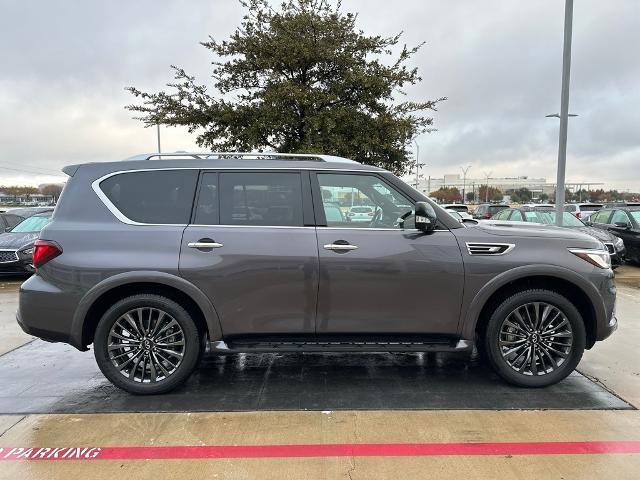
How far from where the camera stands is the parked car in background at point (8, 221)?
40.9 ft

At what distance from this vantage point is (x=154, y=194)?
4176mm

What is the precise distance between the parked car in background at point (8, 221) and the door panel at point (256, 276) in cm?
1077

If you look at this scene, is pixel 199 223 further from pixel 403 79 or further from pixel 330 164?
pixel 403 79

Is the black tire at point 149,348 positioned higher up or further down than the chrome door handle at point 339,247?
further down

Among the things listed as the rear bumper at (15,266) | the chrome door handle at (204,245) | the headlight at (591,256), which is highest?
the chrome door handle at (204,245)

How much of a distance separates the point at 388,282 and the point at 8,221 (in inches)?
486

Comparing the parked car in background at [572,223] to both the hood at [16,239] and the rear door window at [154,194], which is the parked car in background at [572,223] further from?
the hood at [16,239]

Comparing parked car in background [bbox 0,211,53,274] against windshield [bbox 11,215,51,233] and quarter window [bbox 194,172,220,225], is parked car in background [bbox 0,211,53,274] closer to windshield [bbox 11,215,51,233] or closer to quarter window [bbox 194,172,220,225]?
windshield [bbox 11,215,51,233]

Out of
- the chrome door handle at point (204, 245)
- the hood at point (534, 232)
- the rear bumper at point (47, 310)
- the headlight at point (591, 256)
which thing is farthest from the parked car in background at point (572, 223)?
the rear bumper at point (47, 310)

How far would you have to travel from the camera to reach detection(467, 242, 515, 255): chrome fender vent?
13.4 feet

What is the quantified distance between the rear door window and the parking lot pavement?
1530 millimetres

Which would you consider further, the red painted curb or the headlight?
the headlight

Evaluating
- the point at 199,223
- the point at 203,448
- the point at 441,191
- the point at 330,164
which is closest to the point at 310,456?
the point at 203,448

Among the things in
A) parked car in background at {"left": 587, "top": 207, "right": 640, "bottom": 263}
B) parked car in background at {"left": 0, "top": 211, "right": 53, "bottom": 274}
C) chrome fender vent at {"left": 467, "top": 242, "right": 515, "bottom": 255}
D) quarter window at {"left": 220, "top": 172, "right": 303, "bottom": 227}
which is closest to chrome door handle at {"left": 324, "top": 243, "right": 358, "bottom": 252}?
quarter window at {"left": 220, "top": 172, "right": 303, "bottom": 227}
